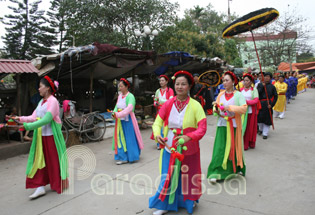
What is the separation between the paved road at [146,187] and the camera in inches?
131

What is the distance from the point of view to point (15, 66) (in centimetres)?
613

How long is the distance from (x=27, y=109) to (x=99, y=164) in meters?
3.39

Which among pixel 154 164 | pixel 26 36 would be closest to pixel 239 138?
pixel 154 164

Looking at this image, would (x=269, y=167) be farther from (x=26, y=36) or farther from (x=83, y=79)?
(x=26, y=36)

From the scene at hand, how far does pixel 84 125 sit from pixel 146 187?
3702mm

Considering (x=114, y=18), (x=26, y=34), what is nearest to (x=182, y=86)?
(x=114, y=18)

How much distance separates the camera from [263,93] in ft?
24.1

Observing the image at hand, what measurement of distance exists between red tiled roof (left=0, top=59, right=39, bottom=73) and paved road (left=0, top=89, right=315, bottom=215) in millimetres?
2039

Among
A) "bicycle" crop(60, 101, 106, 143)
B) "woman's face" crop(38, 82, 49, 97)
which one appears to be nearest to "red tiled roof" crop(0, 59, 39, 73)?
"bicycle" crop(60, 101, 106, 143)

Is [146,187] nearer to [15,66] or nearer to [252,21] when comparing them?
[252,21]

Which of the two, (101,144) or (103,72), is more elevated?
(103,72)

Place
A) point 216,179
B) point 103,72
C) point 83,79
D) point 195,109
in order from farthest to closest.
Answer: point 83,79
point 103,72
point 216,179
point 195,109

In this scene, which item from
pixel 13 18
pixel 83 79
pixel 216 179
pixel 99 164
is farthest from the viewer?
pixel 13 18

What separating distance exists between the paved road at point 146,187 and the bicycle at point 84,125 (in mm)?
1012
